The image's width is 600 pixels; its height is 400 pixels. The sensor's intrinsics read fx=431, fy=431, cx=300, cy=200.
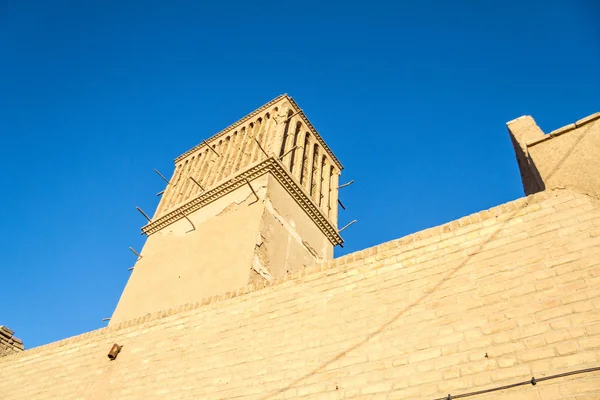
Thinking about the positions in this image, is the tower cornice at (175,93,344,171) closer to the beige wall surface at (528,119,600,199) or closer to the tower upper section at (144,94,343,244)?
the tower upper section at (144,94,343,244)

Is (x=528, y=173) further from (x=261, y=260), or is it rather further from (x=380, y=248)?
(x=261, y=260)

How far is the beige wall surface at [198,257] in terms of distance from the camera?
9.49 metres

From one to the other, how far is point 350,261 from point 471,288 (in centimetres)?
163

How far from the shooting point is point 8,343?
998 cm

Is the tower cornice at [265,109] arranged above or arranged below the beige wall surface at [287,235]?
above

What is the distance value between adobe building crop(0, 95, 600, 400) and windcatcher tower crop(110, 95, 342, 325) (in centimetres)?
263

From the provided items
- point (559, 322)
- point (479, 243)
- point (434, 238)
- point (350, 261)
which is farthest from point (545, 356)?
point (350, 261)

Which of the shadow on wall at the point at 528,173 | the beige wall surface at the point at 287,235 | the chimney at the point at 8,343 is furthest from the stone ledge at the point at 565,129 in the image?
the chimney at the point at 8,343

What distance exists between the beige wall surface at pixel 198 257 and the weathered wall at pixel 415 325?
2.73 metres

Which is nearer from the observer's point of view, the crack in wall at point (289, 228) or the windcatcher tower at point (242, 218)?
the windcatcher tower at point (242, 218)

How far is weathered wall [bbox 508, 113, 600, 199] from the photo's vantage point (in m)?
4.71

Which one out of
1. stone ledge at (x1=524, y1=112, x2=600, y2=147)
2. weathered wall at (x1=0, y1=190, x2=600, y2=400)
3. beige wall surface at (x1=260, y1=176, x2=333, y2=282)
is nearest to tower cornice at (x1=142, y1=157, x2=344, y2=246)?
beige wall surface at (x1=260, y1=176, x2=333, y2=282)

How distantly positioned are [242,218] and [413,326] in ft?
21.1

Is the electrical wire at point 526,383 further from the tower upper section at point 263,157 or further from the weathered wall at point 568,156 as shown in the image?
the tower upper section at point 263,157
